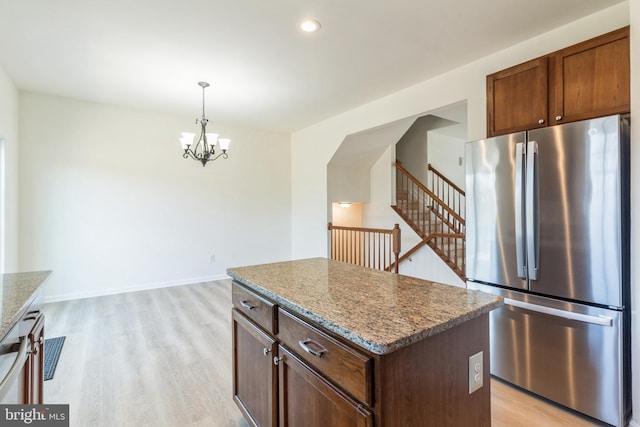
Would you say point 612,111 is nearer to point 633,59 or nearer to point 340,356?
point 633,59

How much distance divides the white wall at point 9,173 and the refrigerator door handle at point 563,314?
5082 millimetres

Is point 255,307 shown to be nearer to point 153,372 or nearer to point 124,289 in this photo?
point 153,372

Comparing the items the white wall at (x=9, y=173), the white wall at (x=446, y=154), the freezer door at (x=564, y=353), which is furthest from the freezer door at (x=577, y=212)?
the white wall at (x=9, y=173)

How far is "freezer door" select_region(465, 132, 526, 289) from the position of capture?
7.35 feet

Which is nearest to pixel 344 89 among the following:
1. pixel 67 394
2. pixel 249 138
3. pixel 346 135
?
pixel 346 135

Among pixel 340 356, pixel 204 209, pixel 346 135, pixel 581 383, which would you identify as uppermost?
pixel 346 135

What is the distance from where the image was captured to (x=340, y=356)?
1.05m

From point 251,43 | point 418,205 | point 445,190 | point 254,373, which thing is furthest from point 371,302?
point 445,190

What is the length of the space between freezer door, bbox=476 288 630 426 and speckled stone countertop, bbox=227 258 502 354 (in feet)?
3.53

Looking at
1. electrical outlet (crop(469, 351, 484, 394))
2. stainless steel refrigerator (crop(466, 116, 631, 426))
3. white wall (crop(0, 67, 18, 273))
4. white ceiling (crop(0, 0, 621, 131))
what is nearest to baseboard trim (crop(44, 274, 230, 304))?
white wall (crop(0, 67, 18, 273))

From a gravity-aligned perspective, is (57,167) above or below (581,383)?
above

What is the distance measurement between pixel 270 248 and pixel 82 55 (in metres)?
4.09

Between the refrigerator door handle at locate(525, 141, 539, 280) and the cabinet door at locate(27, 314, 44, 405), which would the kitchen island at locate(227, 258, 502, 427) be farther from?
the refrigerator door handle at locate(525, 141, 539, 280)

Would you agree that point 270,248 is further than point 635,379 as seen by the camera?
Yes
